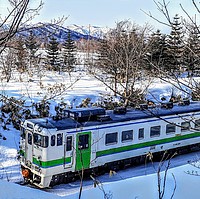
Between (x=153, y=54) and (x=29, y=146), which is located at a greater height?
(x=153, y=54)

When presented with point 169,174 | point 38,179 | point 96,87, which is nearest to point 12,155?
point 38,179

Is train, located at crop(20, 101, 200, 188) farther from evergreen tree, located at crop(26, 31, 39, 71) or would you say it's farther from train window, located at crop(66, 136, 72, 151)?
evergreen tree, located at crop(26, 31, 39, 71)

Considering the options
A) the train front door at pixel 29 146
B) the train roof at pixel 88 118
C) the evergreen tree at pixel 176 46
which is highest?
the evergreen tree at pixel 176 46

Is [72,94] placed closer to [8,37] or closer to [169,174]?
[169,174]

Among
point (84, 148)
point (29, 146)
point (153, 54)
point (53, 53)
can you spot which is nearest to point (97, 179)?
point (84, 148)

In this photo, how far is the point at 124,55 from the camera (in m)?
17.2

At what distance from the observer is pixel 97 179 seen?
10883 millimetres

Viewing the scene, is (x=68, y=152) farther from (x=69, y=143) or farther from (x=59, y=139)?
(x=59, y=139)

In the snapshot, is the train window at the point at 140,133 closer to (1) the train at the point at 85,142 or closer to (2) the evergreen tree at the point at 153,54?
(1) the train at the point at 85,142

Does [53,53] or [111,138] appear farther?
[53,53]

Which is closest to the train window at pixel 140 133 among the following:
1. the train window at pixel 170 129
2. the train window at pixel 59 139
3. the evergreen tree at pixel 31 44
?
the train window at pixel 170 129

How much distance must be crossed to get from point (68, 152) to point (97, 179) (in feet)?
4.48

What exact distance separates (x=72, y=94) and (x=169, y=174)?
11467mm

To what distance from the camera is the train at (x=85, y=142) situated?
394 inches
